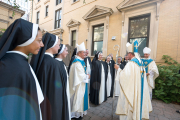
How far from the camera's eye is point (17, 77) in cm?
88

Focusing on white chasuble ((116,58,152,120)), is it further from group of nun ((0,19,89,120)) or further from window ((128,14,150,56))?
window ((128,14,150,56))

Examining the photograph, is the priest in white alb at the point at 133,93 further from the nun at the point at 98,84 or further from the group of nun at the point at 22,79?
the group of nun at the point at 22,79

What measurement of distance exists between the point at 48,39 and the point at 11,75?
99 cm

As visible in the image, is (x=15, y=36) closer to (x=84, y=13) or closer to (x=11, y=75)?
(x=11, y=75)

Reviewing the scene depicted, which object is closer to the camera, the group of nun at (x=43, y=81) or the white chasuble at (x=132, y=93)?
the group of nun at (x=43, y=81)

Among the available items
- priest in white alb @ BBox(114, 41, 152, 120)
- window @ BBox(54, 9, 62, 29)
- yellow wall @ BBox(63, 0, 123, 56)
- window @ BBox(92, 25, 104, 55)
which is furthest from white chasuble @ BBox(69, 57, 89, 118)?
window @ BBox(54, 9, 62, 29)

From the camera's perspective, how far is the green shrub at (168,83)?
416 cm

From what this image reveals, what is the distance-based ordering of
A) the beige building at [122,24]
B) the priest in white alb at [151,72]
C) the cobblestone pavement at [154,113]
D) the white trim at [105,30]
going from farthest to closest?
the white trim at [105,30] < the beige building at [122,24] < the priest in white alb at [151,72] < the cobblestone pavement at [154,113]

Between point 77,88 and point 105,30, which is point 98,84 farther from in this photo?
point 105,30

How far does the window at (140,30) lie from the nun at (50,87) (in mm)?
5785

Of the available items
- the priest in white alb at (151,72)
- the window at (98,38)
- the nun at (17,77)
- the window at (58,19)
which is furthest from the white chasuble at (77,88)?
the window at (58,19)

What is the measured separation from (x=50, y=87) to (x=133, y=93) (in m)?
2.07

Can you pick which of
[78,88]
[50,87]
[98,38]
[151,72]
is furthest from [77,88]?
[98,38]

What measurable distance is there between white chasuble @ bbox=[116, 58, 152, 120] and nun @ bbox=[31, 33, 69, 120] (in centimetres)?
160
